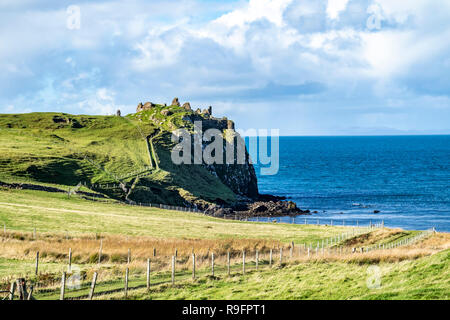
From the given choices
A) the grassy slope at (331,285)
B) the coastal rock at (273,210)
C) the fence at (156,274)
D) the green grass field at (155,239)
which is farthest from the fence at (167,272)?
the coastal rock at (273,210)

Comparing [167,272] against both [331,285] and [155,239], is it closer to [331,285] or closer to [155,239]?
[331,285]

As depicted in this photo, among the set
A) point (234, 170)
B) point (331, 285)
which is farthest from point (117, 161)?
point (331, 285)

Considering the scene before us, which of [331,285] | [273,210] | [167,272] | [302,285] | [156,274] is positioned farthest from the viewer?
[273,210]

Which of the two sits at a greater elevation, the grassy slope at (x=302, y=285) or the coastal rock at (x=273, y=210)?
the grassy slope at (x=302, y=285)

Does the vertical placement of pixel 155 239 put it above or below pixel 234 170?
below

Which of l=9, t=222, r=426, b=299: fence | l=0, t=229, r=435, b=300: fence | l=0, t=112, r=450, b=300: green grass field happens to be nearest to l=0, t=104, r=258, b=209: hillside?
l=0, t=112, r=450, b=300: green grass field

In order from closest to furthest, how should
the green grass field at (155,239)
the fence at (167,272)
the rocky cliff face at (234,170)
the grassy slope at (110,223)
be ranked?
the green grass field at (155,239) → the fence at (167,272) → the grassy slope at (110,223) → the rocky cliff face at (234,170)

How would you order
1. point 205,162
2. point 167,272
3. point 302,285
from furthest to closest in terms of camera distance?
1. point 205,162
2. point 167,272
3. point 302,285

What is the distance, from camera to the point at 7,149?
383 feet

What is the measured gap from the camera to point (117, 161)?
128250 mm

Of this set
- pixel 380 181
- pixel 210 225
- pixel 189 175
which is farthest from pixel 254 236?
pixel 380 181

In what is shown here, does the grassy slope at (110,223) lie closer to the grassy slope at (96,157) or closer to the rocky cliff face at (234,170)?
the grassy slope at (96,157)

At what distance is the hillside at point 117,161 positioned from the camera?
344 ft
